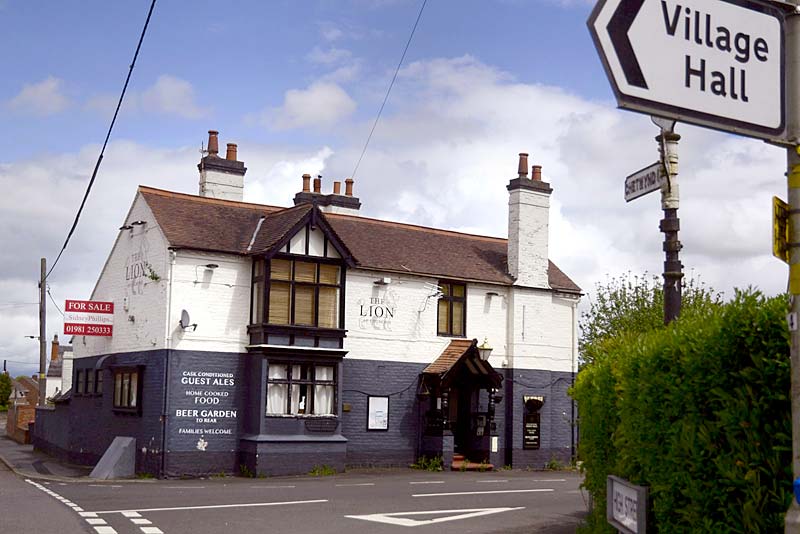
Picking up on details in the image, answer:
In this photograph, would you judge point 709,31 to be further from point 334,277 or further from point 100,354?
point 100,354

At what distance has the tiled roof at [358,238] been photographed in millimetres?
27906

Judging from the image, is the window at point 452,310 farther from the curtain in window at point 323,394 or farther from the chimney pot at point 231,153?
the chimney pot at point 231,153

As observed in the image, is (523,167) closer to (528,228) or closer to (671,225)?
(528,228)

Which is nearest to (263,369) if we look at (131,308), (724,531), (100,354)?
(131,308)

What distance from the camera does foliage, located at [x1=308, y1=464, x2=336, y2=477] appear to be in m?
27.5

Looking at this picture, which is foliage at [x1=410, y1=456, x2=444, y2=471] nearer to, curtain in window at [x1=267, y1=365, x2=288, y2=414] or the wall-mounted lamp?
the wall-mounted lamp

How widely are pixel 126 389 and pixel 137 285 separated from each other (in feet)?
10.6

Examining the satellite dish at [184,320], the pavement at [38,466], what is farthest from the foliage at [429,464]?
the pavement at [38,466]

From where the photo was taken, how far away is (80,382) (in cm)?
3403

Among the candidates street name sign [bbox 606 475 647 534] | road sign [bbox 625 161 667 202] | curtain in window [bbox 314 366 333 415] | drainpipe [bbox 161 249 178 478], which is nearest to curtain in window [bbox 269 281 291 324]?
curtain in window [bbox 314 366 333 415]

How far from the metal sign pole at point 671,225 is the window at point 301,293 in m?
17.2

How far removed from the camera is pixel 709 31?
415cm

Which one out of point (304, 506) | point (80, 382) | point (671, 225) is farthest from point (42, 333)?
point (671, 225)

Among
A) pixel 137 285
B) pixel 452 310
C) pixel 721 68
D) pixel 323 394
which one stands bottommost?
pixel 323 394
